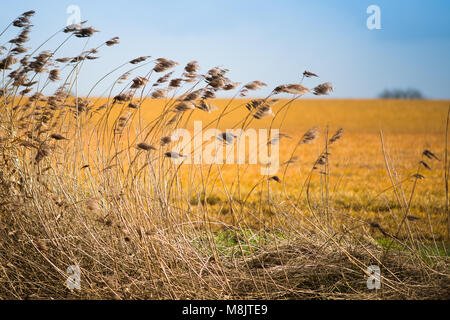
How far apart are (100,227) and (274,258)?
1550mm

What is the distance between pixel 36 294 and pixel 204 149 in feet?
5.69

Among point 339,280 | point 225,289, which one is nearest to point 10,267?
point 225,289

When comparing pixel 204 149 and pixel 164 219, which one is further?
A: pixel 204 149

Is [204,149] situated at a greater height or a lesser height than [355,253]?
greater

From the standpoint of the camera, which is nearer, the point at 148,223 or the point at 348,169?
the point at 148,223

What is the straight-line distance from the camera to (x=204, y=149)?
3898 mm

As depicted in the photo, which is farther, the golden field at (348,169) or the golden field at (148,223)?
the golden field at (348,169)

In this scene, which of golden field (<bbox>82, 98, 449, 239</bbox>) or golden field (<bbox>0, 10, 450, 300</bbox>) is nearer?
golden field (<bbox>0, 10, 450, 300</bbox>)
